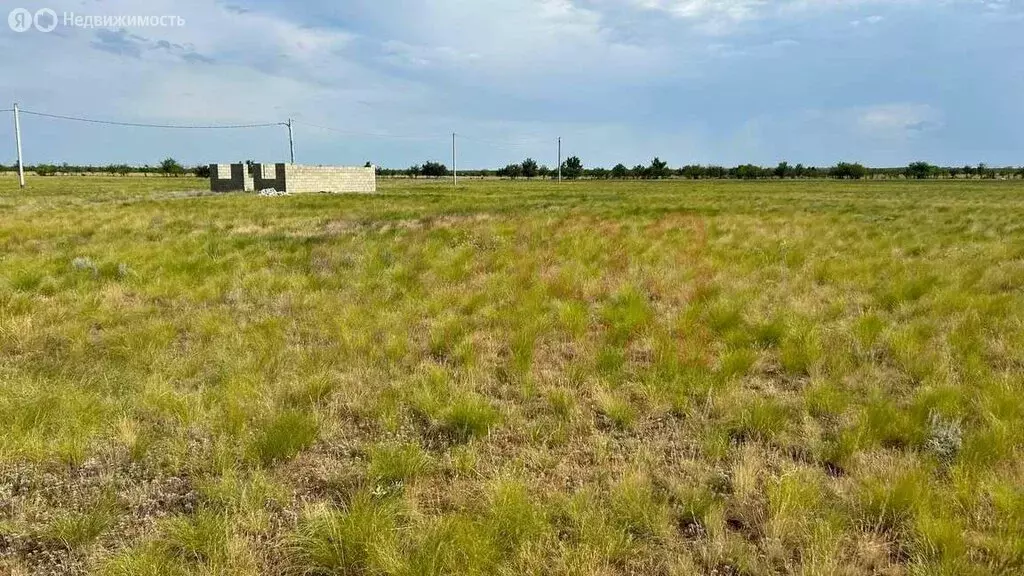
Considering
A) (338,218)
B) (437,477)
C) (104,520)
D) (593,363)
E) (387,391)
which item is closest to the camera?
(104,520)

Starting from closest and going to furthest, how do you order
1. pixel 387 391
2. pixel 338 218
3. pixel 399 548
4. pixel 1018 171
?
pixel 399 548
pixel 387 391
pixel 338 218
pixel 1018 171

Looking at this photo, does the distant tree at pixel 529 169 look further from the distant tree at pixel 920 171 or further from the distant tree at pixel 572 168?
the distant tree at pixel 920 171

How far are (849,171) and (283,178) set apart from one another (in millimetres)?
102520

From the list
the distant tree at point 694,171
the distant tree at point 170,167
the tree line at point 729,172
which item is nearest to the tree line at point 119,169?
the distant tree at point 170,167

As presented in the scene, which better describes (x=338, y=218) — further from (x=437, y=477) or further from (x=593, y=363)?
(x=437, y=477)

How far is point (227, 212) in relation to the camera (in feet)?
68.4

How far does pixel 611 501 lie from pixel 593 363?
2.40 meters

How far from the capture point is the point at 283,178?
36438mm

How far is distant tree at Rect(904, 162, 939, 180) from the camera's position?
102 metres

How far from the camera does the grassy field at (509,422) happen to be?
2.77 meters

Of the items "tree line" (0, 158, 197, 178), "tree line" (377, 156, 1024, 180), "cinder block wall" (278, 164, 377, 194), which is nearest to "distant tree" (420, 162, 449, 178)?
"tree line" (377, 156, 1024, 180)

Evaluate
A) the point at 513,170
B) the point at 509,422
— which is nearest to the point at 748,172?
the point at 513,170

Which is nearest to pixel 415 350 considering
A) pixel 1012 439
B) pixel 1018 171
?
pixel 1012 439

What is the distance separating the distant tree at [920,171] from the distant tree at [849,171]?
687 cm
